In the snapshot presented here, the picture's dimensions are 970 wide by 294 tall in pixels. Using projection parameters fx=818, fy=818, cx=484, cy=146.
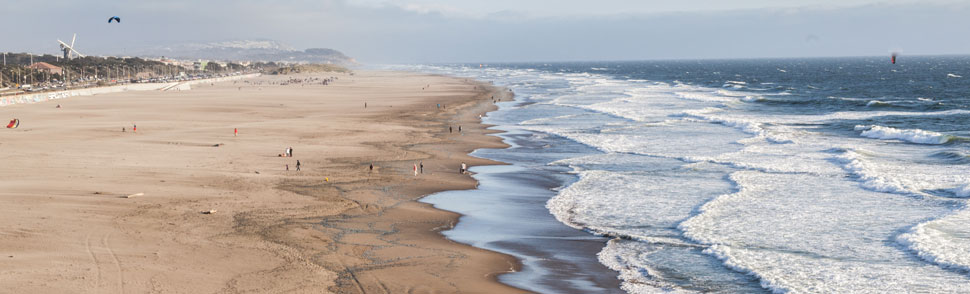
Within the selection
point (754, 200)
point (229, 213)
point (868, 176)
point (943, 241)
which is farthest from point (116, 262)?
point (868, 176)

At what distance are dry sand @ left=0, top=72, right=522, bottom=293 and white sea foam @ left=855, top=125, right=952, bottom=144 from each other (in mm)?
20738

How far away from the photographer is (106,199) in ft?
72.3

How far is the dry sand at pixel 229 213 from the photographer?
1563cm

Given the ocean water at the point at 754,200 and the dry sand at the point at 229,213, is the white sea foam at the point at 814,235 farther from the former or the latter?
the dry sand at the point at 229,213

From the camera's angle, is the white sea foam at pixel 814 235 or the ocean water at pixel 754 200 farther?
the ocean water at pixel 754 200

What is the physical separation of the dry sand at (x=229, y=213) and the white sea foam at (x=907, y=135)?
20.7 meters

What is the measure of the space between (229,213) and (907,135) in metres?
36.7

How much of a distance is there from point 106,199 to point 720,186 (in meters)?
19.3

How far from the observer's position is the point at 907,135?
4362 centimetres

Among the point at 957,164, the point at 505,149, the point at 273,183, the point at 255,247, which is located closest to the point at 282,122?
the point at 505,149

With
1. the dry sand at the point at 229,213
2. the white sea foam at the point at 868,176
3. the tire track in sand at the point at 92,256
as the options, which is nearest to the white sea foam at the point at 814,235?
the white sea foam at the point at 868,176

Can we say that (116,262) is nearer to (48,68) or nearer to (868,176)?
(868,176)

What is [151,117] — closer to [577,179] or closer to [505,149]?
[505,149]

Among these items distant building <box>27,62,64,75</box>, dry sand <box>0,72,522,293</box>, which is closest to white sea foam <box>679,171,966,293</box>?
dry sand <box>0,72,522,293</box>
